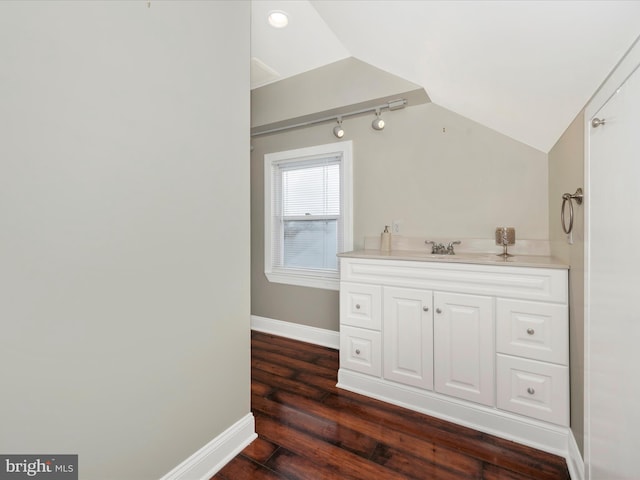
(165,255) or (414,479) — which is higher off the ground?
(165,255)

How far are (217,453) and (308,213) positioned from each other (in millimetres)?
2257

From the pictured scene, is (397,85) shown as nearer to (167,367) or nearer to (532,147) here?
(532,147)

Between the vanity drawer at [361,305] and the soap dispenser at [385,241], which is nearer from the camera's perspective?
the vanity drawer at [361,305]

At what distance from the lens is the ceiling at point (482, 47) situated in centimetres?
110

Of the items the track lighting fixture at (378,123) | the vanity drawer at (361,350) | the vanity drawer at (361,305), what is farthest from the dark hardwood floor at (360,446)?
the track lighting fixture at (378,123)

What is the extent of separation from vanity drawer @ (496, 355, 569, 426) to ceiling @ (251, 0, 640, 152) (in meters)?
1.34

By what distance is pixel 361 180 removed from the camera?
298 cm

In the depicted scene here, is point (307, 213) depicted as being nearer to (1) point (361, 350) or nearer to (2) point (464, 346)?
(1) point (361, 350)

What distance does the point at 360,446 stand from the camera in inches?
68.9

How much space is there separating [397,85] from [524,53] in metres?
1.18

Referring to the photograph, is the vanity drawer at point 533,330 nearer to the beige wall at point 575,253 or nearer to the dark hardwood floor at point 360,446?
the beige wall at point 575,253

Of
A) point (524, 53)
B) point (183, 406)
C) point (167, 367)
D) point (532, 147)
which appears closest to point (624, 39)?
point (524, 53)

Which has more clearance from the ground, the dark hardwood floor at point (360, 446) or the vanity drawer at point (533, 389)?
the vanity drawer at point (533, 389)

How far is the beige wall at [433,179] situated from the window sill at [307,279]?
0.07 metres
